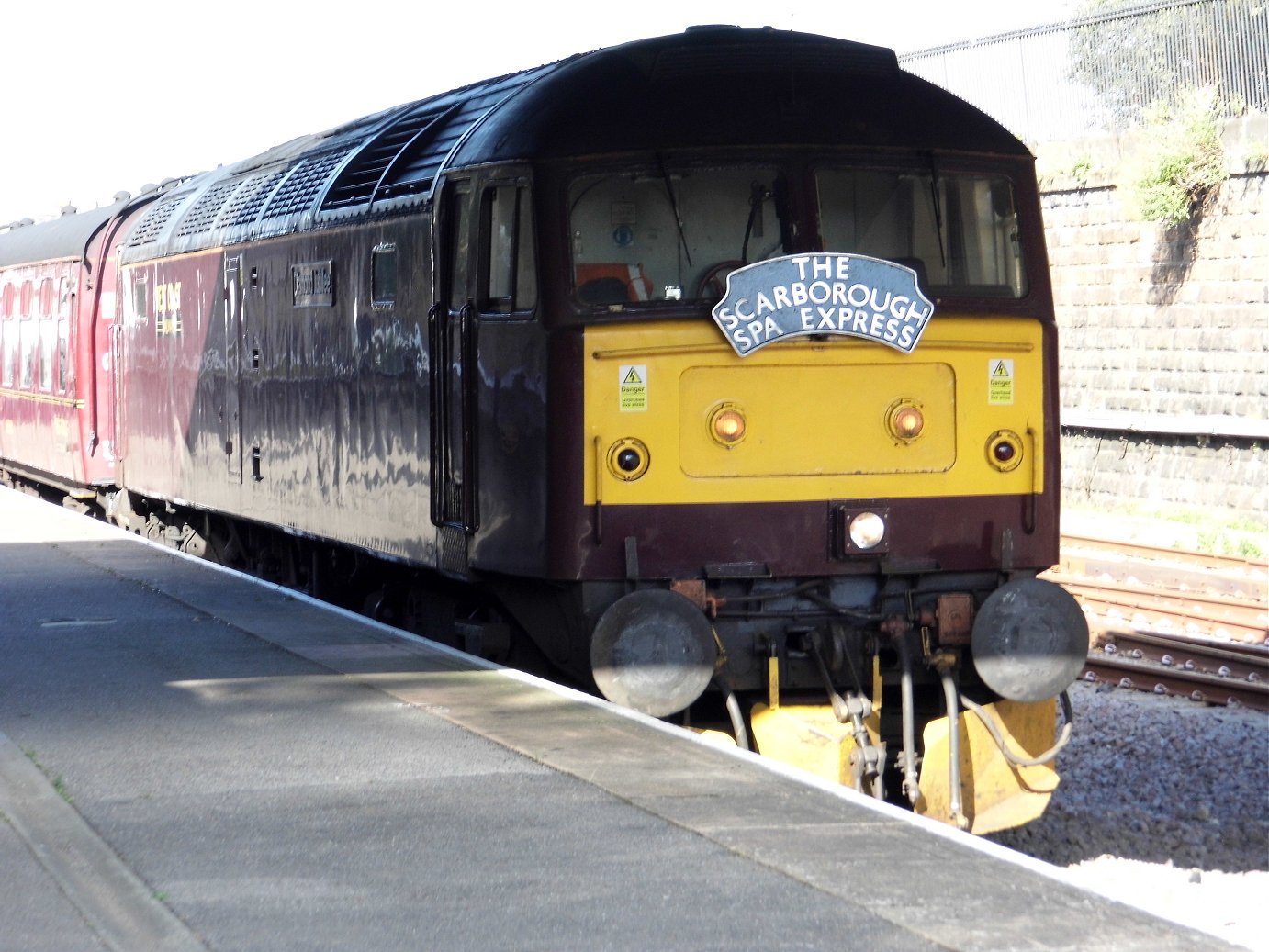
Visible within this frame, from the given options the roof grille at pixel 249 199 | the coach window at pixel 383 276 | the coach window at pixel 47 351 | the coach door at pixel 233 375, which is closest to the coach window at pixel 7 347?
the coach window at pixel 47 351

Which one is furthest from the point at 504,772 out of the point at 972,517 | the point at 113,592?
the point at 113,592

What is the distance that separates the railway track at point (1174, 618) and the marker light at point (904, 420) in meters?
4.13

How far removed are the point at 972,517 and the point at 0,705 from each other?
13.4ft

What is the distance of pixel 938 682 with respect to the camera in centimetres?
773

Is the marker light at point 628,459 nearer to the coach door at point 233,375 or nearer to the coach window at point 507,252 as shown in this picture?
the coach window at point 507,252

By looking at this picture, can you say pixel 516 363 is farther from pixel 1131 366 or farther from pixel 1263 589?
pixel 1131 366

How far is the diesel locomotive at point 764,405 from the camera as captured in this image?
729cm

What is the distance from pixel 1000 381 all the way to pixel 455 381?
240 centimetres

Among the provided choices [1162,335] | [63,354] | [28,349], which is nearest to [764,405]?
[63,354]

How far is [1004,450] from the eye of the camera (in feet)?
25.2

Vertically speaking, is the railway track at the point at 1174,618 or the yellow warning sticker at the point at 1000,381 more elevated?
the yellow warning sticker at the point at 1000,381

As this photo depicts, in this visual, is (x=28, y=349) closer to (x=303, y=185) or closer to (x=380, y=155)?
(x=303, y=185)

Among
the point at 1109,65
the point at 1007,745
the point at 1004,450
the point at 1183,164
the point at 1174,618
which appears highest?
the point at 1109,65

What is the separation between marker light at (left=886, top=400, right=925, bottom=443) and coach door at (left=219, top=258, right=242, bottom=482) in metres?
5.47
